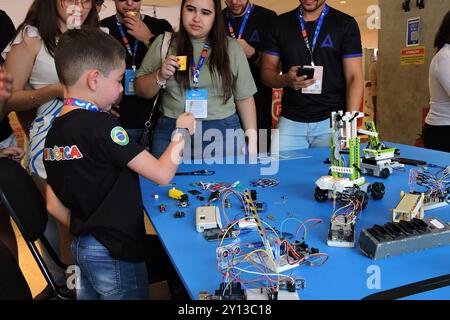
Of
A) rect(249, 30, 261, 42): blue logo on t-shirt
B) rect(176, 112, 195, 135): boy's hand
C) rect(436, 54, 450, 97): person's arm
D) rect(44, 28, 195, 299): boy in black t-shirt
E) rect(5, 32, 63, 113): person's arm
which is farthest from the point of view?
rect(249, 30, 261, 42): blue logo on t-shirt

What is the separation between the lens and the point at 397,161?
6.08 ft

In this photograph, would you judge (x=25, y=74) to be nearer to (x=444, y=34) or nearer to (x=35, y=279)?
(x=35, y=279)

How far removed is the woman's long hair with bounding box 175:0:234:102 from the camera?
209 cm

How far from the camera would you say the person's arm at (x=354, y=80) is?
2447 mm

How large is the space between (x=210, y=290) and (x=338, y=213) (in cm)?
57

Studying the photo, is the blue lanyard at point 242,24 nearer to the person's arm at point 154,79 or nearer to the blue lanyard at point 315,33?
the blue lanyard at point 315,33

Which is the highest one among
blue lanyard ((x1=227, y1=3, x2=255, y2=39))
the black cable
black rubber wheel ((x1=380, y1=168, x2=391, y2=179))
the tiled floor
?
blue lanyard ((x1=227, y1=3, x2=255, y2=39))

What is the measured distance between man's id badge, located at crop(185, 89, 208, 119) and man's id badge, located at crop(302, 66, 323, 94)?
73 cm

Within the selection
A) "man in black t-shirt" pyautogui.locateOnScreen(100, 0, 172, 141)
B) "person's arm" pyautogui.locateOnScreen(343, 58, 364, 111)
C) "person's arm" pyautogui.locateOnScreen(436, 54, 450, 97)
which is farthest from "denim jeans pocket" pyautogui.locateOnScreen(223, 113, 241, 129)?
"person's arm" pyautogui.locateOnScreen(436, 54, 450, 97)

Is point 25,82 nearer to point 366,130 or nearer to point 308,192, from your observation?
point 308,192

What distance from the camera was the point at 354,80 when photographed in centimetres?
247

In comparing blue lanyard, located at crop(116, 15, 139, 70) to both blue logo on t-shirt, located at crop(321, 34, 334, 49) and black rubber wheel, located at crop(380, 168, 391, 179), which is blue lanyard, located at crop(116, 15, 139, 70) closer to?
blue logo on t-shirt, located at crop(321, 34, 334, 49)

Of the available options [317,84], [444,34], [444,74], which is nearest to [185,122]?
[317,84]

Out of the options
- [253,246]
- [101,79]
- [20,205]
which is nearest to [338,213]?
[253,246]
